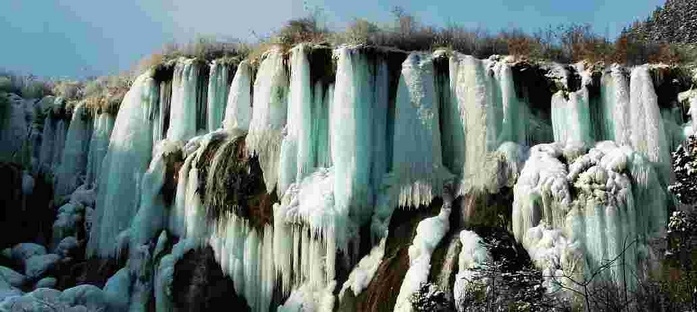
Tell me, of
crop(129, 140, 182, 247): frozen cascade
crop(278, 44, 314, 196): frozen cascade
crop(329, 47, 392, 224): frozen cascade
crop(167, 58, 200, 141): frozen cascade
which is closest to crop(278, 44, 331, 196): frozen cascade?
crop(278, 44, 314, 196): frozen cascade

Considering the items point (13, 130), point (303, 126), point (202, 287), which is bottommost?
point (202, 287)

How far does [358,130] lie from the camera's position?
1822cm

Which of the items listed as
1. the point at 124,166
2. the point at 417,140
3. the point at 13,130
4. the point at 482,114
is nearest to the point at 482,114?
the point at 482,114

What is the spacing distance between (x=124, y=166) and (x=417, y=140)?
7.19 meters

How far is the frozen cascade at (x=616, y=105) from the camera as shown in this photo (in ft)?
59.1

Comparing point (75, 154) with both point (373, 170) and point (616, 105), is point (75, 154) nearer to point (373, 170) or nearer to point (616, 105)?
point (373, 170)

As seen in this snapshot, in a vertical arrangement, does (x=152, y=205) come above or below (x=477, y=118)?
below

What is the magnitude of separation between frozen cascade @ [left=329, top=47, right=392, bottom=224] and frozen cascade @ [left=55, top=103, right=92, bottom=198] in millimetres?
7794

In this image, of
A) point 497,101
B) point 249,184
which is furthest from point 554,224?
point 249,184

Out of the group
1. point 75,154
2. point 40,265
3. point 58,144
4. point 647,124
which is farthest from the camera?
point 58,144

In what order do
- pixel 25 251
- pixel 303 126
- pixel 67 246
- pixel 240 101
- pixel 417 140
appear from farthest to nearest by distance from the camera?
1. pixel 67 246
2. pixel 25 251
3. pixel 240 101
4. pixel 303 126
5. pixel 417 140

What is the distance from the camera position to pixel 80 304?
18.1m

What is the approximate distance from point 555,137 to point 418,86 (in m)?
2.97

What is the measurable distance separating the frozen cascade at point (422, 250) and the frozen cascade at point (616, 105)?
142 inches
